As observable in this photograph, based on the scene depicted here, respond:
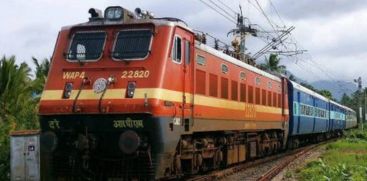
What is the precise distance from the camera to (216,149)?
16453 mm

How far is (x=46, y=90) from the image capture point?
12.4 meters

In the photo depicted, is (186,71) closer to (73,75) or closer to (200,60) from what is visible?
(200,60)

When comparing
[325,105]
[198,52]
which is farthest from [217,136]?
[325,105]

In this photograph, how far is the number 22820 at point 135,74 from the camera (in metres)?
12.0

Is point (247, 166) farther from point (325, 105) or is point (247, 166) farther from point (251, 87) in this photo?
point (325, 105)

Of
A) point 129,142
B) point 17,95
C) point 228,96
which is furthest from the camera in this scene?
point 17,95

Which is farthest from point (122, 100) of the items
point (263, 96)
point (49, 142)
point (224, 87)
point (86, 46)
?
point (263, 96)

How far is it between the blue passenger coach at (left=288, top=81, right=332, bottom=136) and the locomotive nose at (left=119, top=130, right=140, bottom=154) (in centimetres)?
1770

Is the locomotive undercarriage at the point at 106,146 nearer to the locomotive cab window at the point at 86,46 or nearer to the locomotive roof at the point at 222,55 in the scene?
the locomotive cab window at the point at 86,46

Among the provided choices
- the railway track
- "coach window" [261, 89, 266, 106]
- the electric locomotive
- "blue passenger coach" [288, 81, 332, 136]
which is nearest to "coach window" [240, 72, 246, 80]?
the railway track

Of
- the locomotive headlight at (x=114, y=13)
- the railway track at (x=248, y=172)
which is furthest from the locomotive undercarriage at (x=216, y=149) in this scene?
the locomotive headlight at (x=114, y=13)

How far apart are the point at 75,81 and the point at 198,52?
331 centimetres

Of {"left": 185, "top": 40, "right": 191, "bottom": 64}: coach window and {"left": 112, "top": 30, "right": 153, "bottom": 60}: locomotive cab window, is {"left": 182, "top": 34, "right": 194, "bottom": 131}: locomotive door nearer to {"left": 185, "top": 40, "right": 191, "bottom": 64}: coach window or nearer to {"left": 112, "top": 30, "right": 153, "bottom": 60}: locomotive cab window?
{"left": 185, "top": 40, "right": 191, "bottom": 64}: coach window

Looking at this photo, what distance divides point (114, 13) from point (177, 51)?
61.6 inches
